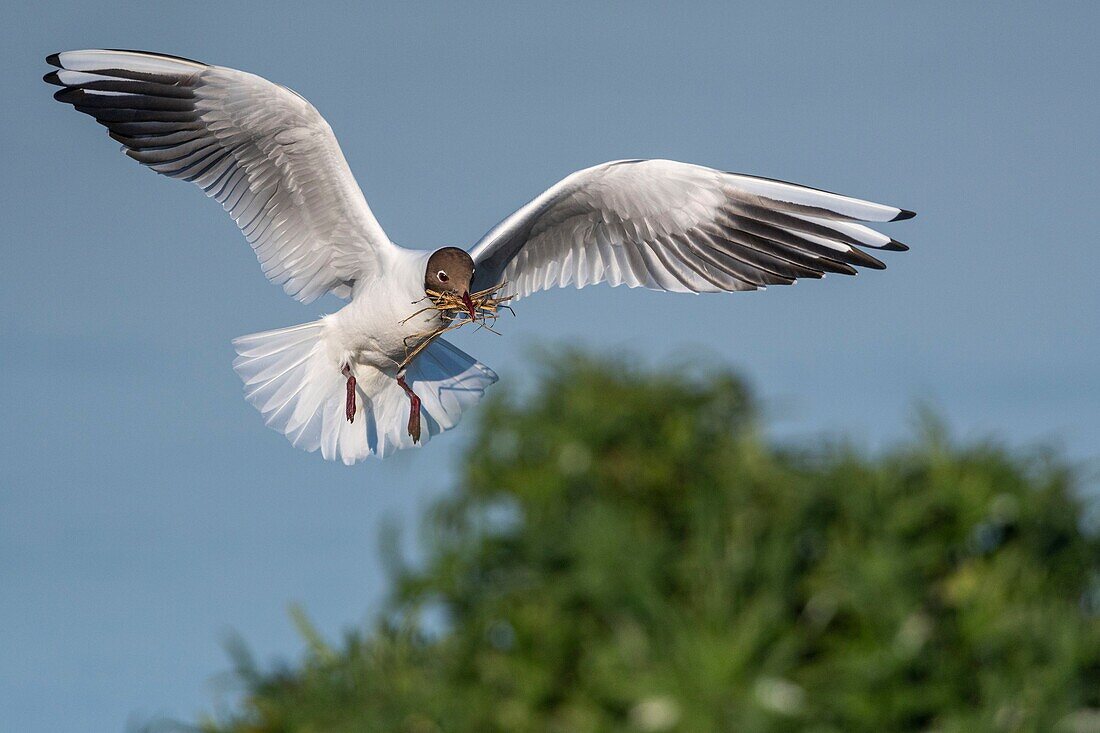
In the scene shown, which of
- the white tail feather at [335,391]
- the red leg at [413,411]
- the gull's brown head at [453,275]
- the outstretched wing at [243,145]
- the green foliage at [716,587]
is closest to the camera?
the green foliage at [716,587]

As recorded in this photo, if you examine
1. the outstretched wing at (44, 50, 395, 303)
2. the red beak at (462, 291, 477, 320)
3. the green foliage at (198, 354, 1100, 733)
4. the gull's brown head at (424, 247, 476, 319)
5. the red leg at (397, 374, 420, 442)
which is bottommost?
the green foliage at (198, 354, 1100, 733)

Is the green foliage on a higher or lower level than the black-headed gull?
lower

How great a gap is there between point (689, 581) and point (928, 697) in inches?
24.4

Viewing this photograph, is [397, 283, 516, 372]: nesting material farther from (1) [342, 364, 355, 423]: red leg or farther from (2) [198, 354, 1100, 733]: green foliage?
(2) [198, 354, 1100, 733]: green foliage

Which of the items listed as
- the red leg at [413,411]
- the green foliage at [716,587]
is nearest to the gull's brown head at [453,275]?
the red leg at [413,411]

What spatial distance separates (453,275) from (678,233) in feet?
5.93

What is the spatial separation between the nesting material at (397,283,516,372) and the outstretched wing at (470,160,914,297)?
370 mm

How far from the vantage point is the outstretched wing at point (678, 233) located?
8.83 m

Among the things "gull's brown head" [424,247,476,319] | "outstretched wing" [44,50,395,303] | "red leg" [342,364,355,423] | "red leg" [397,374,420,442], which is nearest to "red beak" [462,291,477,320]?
"gull's brown head" [424,247,476,319]

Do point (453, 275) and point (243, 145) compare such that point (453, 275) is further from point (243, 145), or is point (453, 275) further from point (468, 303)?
point (243, 145)

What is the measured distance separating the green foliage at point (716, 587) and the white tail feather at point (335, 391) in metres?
6.75

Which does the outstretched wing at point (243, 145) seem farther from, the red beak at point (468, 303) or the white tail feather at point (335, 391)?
the red beak at point (468, 303)

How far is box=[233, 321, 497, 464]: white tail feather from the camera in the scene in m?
10.3

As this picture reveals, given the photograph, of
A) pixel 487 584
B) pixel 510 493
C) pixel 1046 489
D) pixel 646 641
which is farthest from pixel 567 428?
pixel 1046 489
